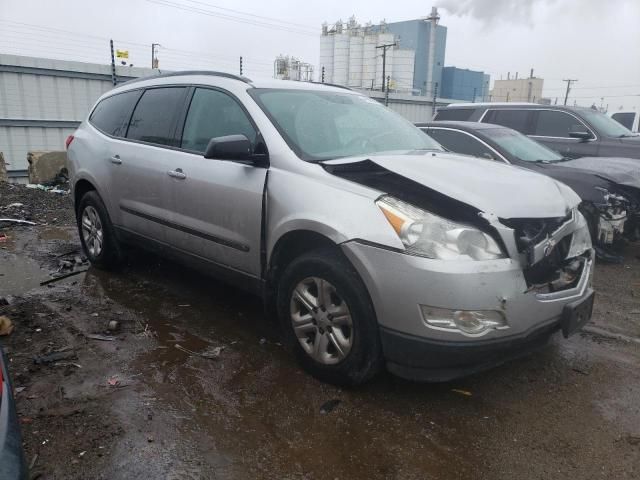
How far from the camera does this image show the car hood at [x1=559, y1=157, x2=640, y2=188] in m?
5.68

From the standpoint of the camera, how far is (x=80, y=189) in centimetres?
526

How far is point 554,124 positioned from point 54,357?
7.82m

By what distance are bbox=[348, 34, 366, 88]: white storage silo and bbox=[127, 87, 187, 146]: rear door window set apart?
36.2 meters

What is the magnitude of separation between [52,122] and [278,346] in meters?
9.31

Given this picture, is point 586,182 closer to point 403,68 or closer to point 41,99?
point 41,99

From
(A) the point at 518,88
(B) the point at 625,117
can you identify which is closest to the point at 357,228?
(B) the point at 625,117

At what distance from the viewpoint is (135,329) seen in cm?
383

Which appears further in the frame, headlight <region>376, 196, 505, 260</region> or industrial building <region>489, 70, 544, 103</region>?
industrial building <region>489, 70, 544, 103</region>

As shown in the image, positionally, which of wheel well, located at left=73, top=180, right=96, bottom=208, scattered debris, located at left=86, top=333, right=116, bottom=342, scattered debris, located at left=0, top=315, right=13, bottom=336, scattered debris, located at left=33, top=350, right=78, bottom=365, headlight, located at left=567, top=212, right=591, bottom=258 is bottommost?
scattered debris, located at left=86, top=333, right=116, bottom=342

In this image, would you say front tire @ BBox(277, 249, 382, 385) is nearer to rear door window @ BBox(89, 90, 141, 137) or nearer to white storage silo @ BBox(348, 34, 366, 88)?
rear door window @ BBox(89, 90, 141, 137)

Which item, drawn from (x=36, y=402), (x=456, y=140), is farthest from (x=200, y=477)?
(x=456, y=140)

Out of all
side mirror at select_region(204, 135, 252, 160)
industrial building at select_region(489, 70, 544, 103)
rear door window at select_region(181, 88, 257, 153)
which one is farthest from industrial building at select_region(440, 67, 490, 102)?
side mirror at select_region(204, 135, 252, 160)

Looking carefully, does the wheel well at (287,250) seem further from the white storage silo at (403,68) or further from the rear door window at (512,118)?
the white storage silo at (403,68)

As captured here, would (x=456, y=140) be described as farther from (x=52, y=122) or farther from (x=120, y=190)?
(x=52, y=122)
